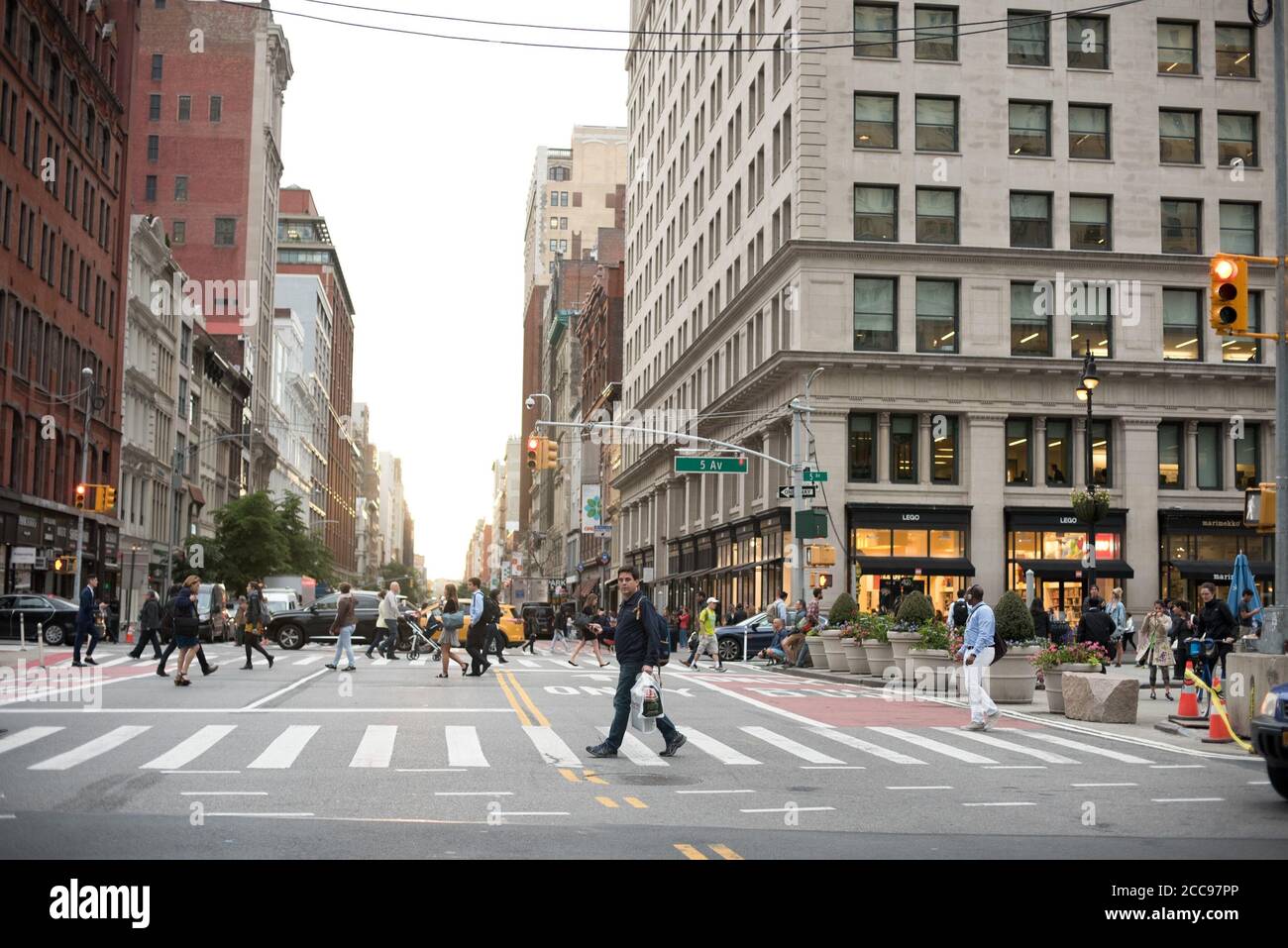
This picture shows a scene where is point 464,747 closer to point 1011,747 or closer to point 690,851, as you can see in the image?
point 1011,747

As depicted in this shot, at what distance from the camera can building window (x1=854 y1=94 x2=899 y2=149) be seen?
1929 inches

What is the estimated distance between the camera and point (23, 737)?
15.6m

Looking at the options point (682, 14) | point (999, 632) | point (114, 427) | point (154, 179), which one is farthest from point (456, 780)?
point (154, 179)

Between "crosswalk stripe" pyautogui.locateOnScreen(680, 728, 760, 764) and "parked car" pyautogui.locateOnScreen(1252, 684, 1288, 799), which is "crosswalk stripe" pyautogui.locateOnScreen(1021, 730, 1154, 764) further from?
"crosswalk stripe" pyautogui.locateOnScreen(680, 728, 760, 764)

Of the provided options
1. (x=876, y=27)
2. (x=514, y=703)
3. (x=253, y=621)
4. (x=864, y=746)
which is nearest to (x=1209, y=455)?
(x=876, y=27)

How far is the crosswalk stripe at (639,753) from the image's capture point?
567 inches

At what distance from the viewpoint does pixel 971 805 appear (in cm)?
1151

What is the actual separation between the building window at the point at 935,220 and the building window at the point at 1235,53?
11820 mm

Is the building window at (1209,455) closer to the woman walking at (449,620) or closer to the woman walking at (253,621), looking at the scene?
the woman walking at (449,620)

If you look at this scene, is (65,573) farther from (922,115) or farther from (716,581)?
(922,115)

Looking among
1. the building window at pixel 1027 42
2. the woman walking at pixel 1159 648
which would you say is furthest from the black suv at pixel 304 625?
the building window at pixel 1027 42

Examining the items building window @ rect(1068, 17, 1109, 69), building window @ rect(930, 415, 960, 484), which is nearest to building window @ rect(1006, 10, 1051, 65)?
building window @ rect(1068, 17, 1109, 69)

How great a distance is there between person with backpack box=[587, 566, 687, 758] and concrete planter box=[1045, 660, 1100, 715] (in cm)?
887

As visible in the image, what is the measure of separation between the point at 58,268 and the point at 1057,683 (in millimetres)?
45666
